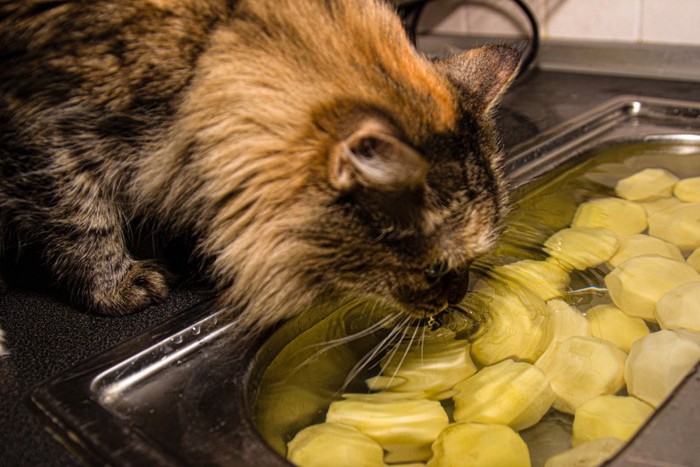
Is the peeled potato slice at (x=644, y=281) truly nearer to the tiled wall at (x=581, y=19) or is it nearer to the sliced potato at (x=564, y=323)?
the sliced potato at (x=564, y=323)

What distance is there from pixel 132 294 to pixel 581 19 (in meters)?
1.75

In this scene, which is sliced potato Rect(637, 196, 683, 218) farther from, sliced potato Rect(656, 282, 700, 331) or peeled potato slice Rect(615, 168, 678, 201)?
sliced potato Rect(656, 282, 700, 331)

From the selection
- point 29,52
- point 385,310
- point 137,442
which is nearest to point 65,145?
point 29,52

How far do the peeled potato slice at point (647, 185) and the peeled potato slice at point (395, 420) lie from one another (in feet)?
2.78

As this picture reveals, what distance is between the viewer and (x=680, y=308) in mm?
1158

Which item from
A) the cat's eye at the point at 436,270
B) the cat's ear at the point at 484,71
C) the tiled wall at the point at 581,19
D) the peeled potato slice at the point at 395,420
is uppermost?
the cat's ear at the point at 484,71

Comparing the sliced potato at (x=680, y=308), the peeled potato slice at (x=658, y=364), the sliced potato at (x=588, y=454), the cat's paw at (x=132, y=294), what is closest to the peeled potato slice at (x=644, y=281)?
the sliced potato at (x=680, y=308)

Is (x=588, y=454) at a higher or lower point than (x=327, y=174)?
lower

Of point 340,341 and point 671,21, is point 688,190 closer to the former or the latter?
point 671,21

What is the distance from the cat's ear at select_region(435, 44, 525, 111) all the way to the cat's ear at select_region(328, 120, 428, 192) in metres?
0.35

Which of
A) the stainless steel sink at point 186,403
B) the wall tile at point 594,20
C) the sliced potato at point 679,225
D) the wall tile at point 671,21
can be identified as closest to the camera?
the stainless steel sink at point 186,403

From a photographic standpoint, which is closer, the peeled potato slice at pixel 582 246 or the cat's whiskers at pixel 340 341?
the cat's whiskers at pixel 340 341

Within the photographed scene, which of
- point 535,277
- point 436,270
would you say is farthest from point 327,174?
point 535,277

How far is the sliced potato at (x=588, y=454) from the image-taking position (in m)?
0.88
